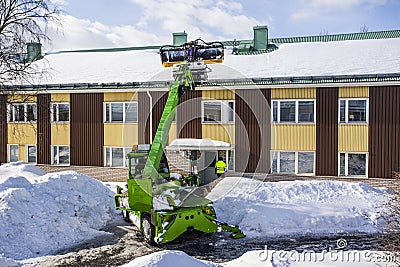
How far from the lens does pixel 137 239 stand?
1319 cm

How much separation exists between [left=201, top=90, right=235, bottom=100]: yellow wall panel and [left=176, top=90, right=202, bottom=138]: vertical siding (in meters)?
0.30

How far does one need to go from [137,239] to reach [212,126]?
363 inches

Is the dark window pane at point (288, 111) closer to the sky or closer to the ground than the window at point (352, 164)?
closer to the sky

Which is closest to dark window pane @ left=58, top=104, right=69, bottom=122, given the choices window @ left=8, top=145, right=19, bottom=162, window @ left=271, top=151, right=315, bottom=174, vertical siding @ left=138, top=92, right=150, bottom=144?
window @ left=8, top=145, right=19, bottom=162

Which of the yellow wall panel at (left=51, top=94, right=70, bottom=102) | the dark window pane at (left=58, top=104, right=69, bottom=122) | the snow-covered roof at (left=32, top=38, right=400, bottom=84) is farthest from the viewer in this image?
the dark window pane at (left=58, top=104, right=69, bottom=122)

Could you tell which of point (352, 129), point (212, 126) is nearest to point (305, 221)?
point (352, 129)

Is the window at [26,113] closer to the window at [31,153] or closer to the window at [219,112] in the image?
the window at [31,153]

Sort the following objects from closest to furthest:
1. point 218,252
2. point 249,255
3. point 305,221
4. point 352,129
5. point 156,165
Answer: point 249,255, point 218,252, point 156,165, point 305,221, point 352,129

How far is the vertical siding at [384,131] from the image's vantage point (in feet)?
61.2

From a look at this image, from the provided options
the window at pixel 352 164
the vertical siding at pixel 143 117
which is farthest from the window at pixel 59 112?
the window at pixel 352 164

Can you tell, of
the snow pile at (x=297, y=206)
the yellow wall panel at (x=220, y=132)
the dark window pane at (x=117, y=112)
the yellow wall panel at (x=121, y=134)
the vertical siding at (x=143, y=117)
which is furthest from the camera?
the dark window pane at (x=117, y=112)

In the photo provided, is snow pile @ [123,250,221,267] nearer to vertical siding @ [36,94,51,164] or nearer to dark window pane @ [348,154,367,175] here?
dark window pane @ [348,154,367,175]

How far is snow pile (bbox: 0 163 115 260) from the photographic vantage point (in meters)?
12.3

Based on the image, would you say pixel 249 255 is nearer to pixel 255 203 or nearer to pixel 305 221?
pixel 305 221
